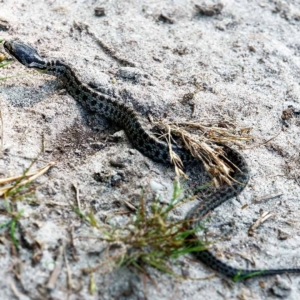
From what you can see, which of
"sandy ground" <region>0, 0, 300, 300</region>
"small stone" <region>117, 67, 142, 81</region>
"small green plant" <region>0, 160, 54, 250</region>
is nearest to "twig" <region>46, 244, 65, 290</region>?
"sandy ground" <region>0, 0, 300, 300</region>

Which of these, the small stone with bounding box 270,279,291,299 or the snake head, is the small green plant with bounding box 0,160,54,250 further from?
the small stone with bounding box 270,279,291,299

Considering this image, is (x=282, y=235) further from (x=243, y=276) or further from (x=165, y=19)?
(x=165, y=19)

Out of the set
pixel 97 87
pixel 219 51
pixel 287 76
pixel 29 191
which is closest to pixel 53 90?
pixel 97 87

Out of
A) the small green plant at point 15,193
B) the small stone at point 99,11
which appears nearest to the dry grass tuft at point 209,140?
the small green plant at point 15,193

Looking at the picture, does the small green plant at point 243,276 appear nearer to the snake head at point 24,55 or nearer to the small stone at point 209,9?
the snake head at point 24,55

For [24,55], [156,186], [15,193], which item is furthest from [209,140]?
[24,55]

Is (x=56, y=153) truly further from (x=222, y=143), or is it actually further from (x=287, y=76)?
(x=287, y=76)

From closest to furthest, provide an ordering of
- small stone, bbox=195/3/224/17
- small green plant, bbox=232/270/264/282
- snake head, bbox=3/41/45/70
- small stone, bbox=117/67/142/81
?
small green plant, bbox=232/270/264/282 < snake head, bbox=3/41/45/70 < small stone, bbox=117/67/142/81 < small stone, bbox=195/3/224/17
